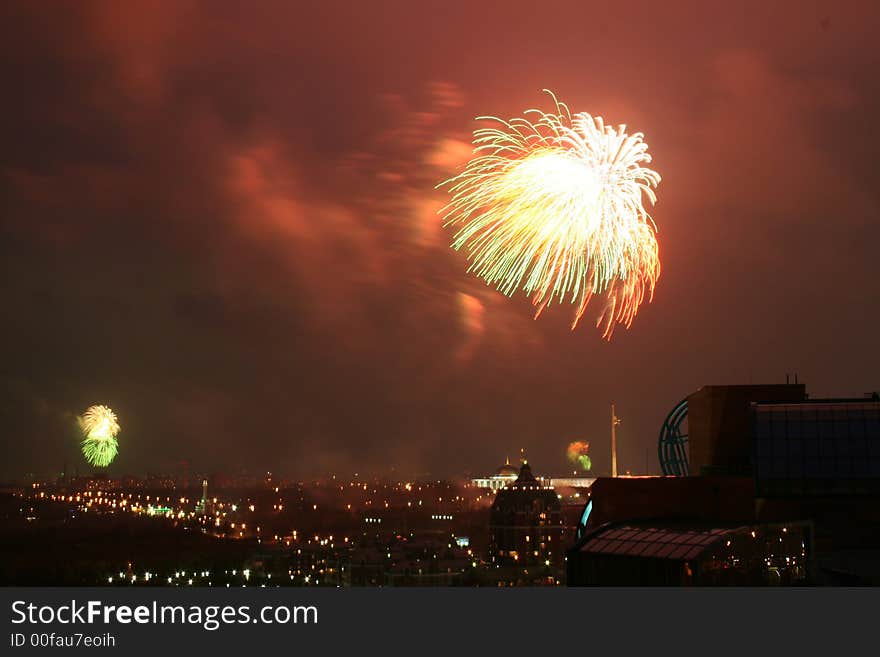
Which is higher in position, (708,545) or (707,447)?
(707,447)

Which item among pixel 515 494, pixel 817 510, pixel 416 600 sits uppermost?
pixel 515 494

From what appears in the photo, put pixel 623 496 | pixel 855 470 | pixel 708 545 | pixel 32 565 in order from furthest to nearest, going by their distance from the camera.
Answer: pixel 32 565 → pixel 623 496 → pixel 855 470 → pixel 708 545

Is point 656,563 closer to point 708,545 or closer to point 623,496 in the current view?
point 708,545

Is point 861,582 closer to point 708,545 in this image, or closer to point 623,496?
point 708,545

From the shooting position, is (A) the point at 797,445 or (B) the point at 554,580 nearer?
(A) the point at 797,445

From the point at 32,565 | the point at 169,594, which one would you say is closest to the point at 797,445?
the point at 169,594

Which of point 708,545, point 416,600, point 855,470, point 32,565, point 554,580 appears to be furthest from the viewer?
point 32,565
